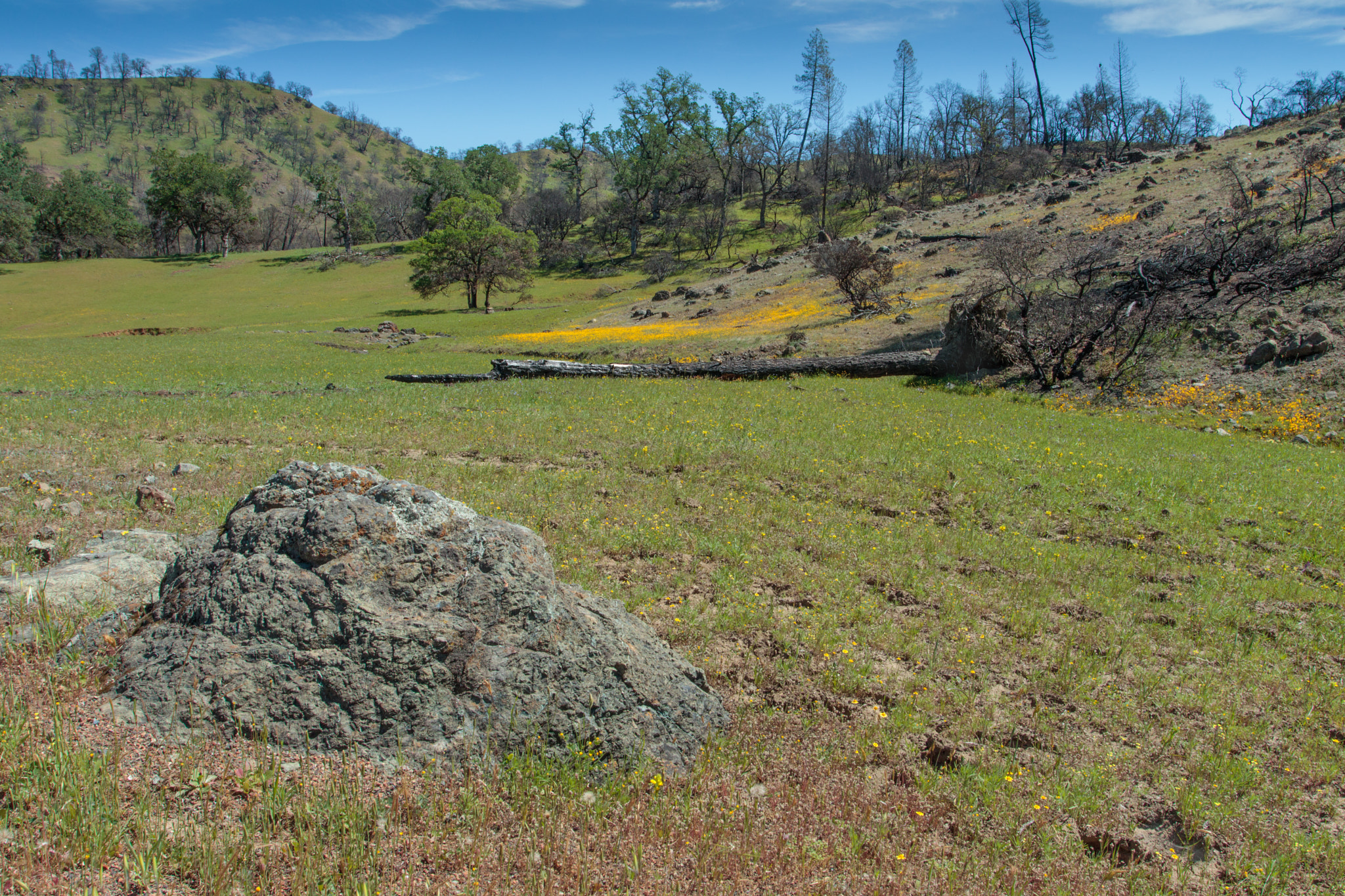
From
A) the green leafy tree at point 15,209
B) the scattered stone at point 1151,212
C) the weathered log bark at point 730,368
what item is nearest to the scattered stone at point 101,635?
the weathered log bark at point 730,368

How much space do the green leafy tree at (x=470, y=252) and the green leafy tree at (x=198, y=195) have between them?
52747 mm

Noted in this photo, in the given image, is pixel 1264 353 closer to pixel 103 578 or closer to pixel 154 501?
pixel 103 578

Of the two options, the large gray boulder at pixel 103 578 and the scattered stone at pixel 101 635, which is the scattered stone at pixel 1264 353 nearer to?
the large gray boulder at pixel 103 578

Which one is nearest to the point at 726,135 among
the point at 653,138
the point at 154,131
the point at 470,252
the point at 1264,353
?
the point at 653,138

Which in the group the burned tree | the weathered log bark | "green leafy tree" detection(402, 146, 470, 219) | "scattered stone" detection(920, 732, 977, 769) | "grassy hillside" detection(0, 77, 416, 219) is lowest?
"scattered stone" detection(920, 732, 977, 769)

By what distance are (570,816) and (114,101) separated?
829 ft

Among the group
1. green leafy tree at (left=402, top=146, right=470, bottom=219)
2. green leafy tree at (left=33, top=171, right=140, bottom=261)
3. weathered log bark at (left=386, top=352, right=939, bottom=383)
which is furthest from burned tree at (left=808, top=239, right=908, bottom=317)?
green leafy tree at (left=33, top=171, right=140, bottom=261)

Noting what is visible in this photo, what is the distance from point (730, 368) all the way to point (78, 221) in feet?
336

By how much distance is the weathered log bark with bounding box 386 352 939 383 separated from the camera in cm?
2312

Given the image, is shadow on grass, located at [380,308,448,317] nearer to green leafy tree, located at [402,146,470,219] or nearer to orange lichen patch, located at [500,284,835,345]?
orange lichen patch, located at [500,284,835,345]

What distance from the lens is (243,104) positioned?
19588 centimetres

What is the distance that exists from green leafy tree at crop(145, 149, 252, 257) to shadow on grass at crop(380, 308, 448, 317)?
52118 mm

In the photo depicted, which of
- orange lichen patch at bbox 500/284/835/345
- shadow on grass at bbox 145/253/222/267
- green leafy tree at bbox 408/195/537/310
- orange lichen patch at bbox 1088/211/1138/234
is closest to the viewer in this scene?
orange lichen patch at bbox 500/284/835/345

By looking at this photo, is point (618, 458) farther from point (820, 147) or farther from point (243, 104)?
point (243, 104)
